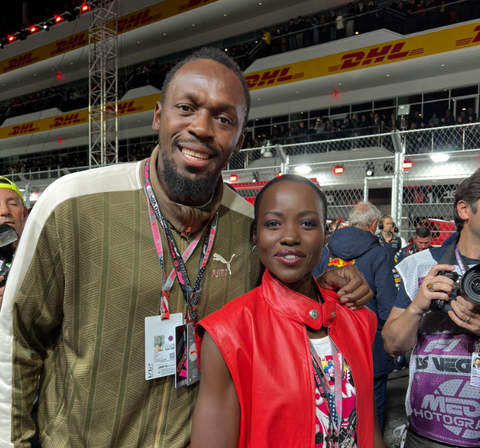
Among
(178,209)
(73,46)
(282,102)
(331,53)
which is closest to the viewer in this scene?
(178,209)

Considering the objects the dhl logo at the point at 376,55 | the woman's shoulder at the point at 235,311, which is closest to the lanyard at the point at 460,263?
the woman's shoulder at the point at 235,311

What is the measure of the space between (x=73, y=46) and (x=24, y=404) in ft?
83.5

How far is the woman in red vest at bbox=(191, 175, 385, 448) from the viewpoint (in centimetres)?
116

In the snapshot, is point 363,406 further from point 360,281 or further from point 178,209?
point 178,209

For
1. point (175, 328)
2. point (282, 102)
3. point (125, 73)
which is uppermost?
point (125, 73)

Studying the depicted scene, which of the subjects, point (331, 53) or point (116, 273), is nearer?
point (116, 273)

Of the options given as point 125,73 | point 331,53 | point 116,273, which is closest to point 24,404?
point 116,273

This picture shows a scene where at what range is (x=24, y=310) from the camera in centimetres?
124

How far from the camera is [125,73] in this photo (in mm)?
24062

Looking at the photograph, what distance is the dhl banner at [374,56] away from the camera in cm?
1361

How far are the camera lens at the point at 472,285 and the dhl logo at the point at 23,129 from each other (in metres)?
28.5

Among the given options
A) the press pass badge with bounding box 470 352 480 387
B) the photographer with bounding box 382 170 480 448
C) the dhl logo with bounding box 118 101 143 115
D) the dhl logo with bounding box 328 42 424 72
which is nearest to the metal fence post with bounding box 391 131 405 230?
the photographer with bounding box 382 170 480 448

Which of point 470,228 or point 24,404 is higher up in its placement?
point 470,228

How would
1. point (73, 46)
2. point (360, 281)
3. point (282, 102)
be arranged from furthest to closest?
point (73, 46) → point (282, 102) → point (360, 281)
